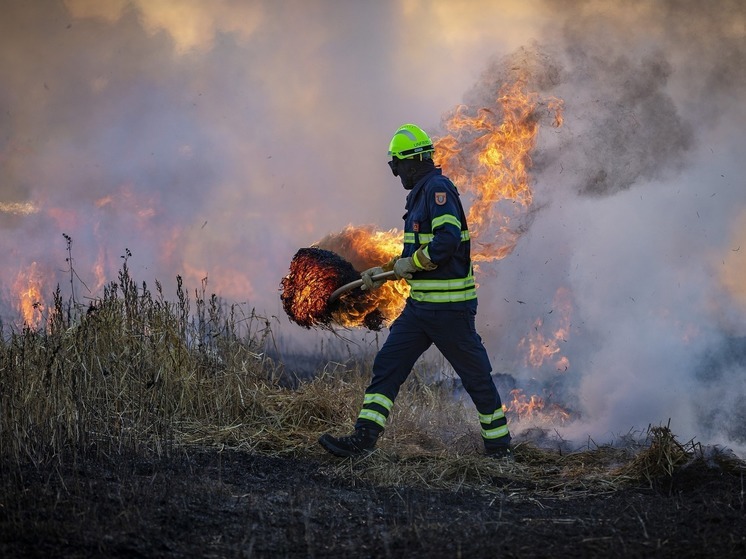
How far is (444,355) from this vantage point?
6.89 metres

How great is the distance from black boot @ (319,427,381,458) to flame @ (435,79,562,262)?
89.6 inches

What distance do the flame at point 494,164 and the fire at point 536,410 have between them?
5.83 feet

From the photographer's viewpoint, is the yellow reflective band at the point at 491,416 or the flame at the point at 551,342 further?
the flame at the point at 551,342

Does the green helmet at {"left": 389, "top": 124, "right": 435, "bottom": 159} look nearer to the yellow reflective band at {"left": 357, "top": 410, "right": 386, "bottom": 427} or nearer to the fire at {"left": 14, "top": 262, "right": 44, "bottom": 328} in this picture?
the yellow reflective band at {"left": 357, "top": 410, "right": 386, "bottom": 427}

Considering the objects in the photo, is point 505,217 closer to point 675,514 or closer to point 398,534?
point 675,514

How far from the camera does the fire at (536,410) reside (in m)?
8.90

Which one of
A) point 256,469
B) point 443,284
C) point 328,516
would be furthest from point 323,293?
point 328,516

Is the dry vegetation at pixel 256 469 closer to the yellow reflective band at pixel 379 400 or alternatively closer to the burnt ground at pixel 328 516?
the burnt ground at pixel 328 516

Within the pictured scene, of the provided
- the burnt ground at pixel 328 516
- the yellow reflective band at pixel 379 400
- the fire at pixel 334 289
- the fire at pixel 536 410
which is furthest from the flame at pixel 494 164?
the burnt ground at pixel 328 516

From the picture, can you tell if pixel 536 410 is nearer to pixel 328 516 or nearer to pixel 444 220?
pixel 444 220

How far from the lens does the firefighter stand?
6750 mm

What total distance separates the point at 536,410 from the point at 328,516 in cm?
449

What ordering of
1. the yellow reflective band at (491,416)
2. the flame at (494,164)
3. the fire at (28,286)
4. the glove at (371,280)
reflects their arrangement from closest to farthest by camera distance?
the yellow reflective band at (491,416) → the glove at (371,280) → the flame at (494,164) → the fire at (28,286)

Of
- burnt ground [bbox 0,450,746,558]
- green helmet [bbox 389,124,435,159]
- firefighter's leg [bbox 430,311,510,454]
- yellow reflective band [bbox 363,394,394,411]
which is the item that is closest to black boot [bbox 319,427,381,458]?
yellow reflective band [bbox 363,394,394,411]
